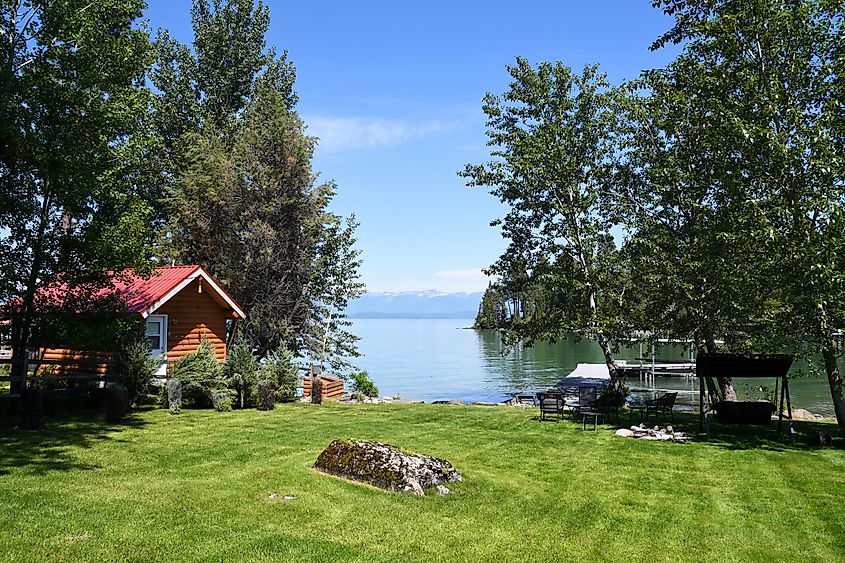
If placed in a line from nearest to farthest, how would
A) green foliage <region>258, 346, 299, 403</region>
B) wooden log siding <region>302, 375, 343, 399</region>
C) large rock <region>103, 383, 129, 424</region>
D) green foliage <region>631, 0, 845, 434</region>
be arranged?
1. green foliage <region>631, 0, 845, 434</region>
2. large rock <region>103, 383, 129, 424</region>
3. green foliage <region>258, 346, 299, 403</region>
4. wooden log siding <region>302, 375, 343, 399</region>

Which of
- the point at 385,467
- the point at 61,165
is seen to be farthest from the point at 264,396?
the point at 385,467

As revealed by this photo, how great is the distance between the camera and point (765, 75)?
15719mm

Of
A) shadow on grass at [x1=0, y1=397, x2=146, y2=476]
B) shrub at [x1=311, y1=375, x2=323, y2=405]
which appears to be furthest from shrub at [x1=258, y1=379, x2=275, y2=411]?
shadow on grass at [x1=0, y1=397, x2=146, y2=476]

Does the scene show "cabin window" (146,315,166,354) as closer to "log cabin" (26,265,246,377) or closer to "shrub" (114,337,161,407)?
"log cabin" (26,265,246,377)

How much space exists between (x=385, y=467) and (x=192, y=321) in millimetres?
Answer: 16698

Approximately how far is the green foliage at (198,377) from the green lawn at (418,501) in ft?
13.1

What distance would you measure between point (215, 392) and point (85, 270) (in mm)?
5852

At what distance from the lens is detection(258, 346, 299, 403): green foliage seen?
22766mm

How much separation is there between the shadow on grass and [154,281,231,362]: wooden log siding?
17.9 feet

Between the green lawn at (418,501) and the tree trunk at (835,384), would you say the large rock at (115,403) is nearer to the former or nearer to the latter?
the green lawn at (418,501)

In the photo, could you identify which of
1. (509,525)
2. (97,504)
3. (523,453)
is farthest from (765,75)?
(97,504)

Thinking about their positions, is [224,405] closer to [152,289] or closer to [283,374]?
[283,374]

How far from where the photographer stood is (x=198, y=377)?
19.7 meters

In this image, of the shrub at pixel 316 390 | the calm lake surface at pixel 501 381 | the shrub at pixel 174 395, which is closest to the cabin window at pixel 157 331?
the shrub at pixel 174 395
